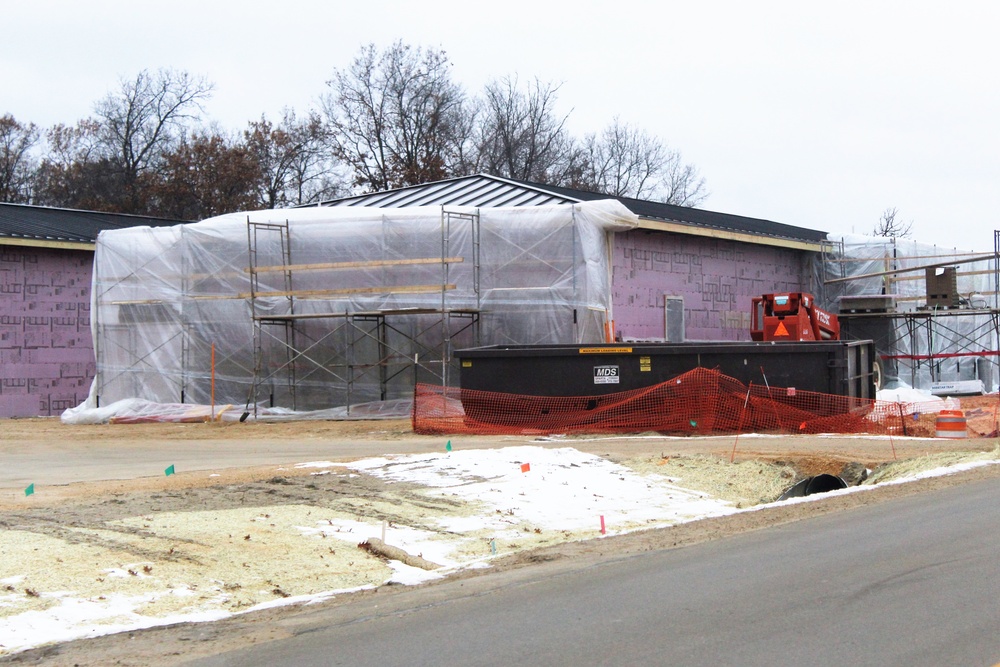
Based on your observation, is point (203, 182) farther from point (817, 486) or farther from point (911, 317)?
point (817, 486)

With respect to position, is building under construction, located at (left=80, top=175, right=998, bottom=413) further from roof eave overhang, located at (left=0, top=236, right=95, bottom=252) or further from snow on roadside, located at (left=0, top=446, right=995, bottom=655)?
snow on roadside, located at (left=0, top=446, right=995, bottom=655)

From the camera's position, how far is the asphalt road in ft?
21.2

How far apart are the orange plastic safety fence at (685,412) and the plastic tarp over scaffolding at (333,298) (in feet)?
13.1

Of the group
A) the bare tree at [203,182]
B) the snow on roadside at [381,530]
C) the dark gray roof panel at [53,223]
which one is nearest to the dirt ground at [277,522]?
the snow on roadside at [381,530]

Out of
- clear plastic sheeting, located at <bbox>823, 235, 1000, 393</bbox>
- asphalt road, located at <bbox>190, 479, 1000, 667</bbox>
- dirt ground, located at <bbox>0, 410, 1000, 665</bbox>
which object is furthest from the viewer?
clear plastic sheeting, located at <bbox>823, 235, 1000, 393</bbox>

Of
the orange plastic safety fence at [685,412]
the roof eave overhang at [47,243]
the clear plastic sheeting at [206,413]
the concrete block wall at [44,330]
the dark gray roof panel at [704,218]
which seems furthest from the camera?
the dark gray roof panel at [704,218]

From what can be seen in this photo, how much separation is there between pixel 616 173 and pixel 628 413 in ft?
153

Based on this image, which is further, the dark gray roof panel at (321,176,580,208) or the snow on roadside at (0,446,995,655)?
the dark gray roof panel at (321,176,580,208)

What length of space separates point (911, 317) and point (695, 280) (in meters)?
9.17

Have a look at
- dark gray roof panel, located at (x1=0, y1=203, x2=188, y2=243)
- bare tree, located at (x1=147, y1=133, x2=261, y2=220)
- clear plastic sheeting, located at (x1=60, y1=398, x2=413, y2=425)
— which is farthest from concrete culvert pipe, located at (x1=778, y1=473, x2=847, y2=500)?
bare tree, located at (x1=147, y1=133, x2=261, y2=220)

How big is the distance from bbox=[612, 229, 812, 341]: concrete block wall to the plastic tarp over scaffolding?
2.78m

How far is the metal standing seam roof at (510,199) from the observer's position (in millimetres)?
30453

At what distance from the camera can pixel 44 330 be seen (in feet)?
108

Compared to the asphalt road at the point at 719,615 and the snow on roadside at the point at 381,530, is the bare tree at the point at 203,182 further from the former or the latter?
the asphalt road at the point at 719,615
